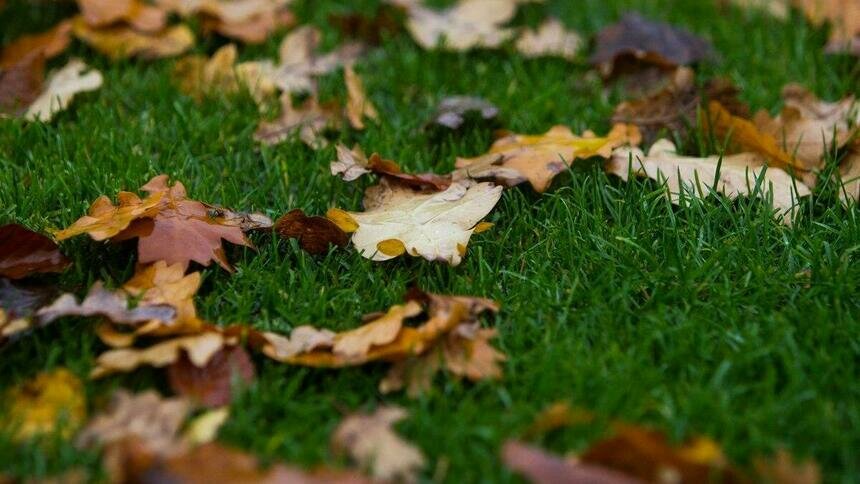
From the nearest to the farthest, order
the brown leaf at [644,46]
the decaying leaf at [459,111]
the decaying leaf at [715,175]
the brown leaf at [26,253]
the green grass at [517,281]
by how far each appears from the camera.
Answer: the green grass at [517,281] → the brown leaf at [26,253] → the decaying leaf at [715,175] → the decaying leaf at [459,111] → the brown leaf at [644,46]

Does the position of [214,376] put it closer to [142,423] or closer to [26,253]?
[142,423]

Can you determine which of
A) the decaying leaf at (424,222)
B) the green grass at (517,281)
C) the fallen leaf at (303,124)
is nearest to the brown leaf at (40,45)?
the green grass at (517,281)

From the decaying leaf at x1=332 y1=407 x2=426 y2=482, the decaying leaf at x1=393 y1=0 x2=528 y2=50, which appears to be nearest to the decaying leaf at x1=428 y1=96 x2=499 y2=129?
the decaying leaf at x1=393 y1=0 x2=528 y2=50

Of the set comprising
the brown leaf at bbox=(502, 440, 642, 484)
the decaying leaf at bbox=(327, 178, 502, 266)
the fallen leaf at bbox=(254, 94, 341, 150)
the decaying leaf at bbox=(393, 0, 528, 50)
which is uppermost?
the decaying leaf at bbox=(393, 0, 528, 50)

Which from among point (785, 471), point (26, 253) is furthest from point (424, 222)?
point (785, 471)

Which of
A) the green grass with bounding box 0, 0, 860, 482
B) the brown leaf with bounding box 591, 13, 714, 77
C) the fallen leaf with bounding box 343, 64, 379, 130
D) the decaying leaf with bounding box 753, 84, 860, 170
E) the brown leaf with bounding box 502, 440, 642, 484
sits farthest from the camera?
the brown leaf with bounding box 591, 13, 714, 77

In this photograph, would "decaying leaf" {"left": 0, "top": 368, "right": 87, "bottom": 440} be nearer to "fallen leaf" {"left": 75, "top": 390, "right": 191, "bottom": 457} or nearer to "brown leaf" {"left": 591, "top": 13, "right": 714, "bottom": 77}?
"fallen leaf" {"left": 75, "top": 390, "right": 191, "bottom": 457}

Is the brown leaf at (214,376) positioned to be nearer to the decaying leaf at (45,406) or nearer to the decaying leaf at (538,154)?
the decaying leaf at (45,406)
